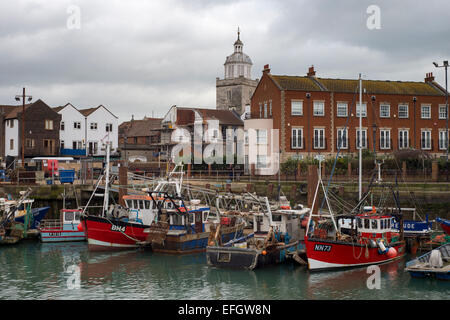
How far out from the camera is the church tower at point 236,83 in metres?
104

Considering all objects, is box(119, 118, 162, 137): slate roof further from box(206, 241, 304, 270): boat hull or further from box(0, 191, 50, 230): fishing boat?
box(206, 241, 304, 270): boat hull

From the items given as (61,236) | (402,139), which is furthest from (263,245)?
(402,139)

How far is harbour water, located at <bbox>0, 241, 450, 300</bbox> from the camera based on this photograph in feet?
72.1

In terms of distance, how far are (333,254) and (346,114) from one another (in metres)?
34.1

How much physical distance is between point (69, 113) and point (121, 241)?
42.4 m

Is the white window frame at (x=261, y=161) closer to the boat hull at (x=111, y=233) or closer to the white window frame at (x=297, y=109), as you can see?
the white window frame at (x=297, y=109)

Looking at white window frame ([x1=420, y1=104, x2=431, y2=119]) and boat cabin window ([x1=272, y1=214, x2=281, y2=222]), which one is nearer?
boat cabin window ([x1=272, y1=214, x2=281, y2=222])

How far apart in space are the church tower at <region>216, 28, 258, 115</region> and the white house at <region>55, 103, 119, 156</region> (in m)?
31.4

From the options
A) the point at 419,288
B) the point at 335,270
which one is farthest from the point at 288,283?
the point at 419,288

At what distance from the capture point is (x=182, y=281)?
974 inches

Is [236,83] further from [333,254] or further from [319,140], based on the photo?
[333,254]

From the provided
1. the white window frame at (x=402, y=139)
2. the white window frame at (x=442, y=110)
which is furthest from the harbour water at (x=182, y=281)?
the white window frame at (x=442, y=110)

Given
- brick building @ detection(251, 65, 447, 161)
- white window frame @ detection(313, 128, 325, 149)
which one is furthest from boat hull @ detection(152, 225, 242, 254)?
white window frame @ detection(313, 128, 325, 149)

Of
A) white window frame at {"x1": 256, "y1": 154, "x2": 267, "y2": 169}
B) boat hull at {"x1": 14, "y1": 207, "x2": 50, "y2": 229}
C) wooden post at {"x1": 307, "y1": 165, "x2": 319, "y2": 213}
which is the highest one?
white window frame at {"x1": 256, "y1": 154, "x2": 267, "y2": 169}
